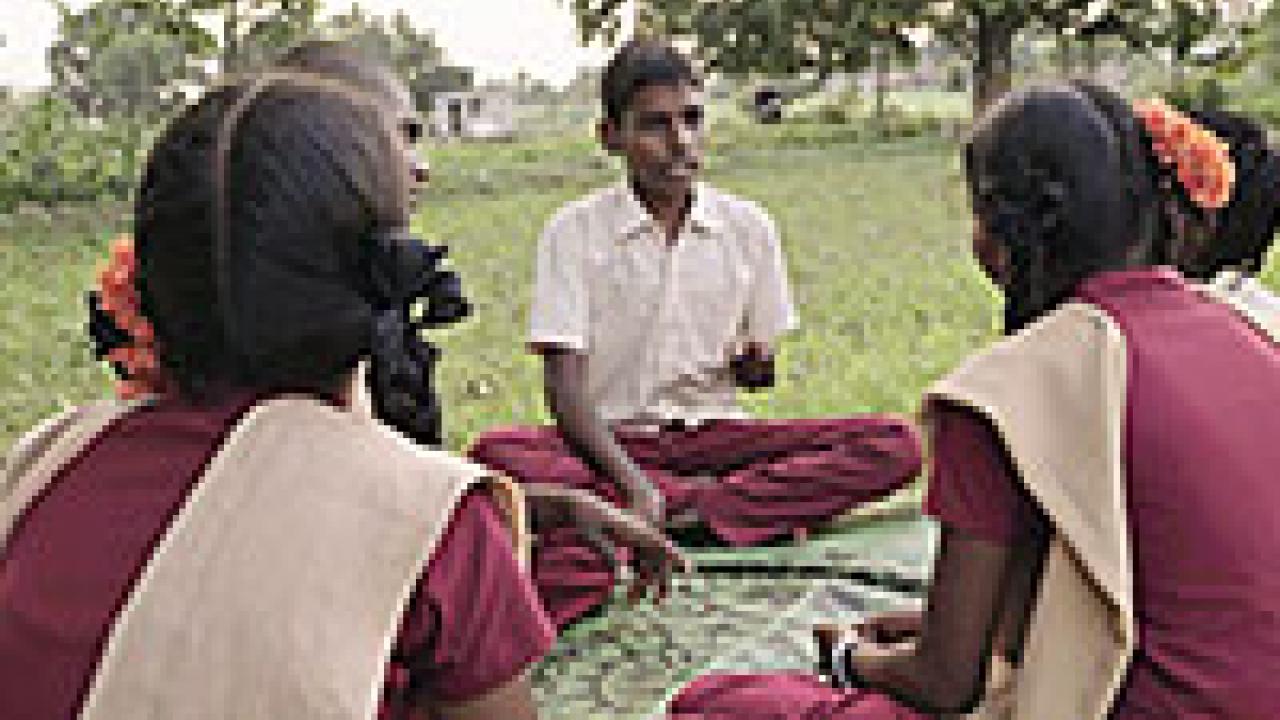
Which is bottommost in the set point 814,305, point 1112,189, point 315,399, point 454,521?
point 814,305

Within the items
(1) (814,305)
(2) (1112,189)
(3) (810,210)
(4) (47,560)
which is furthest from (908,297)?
(4) (47,560)

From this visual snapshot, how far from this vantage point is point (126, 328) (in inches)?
71.0

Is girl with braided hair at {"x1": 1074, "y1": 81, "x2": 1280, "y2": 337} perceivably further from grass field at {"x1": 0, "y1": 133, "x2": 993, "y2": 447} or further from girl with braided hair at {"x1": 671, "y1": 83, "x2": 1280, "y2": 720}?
grass field at {"x1": 0, "y1": 133, "x2": 993, "y2": 447}

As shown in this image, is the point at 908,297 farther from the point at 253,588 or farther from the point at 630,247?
the point at 253,588

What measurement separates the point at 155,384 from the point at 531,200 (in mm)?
10811

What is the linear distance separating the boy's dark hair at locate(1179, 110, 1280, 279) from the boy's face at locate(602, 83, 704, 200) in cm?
135

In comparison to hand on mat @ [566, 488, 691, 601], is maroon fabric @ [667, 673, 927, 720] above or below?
below

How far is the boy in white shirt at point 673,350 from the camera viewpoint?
385 centimetres

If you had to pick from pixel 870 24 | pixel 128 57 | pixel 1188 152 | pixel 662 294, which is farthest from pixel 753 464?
pixel 870 24

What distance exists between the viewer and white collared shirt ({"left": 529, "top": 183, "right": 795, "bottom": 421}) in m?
3.97

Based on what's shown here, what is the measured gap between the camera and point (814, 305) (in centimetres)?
810

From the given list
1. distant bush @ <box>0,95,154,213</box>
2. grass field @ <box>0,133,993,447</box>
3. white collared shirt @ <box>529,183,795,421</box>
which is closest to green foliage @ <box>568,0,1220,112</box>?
grass field @ <box>0,133,993,447</box>

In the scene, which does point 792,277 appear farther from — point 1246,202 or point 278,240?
point 278,240

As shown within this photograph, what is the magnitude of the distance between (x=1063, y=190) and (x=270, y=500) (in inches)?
38.8
